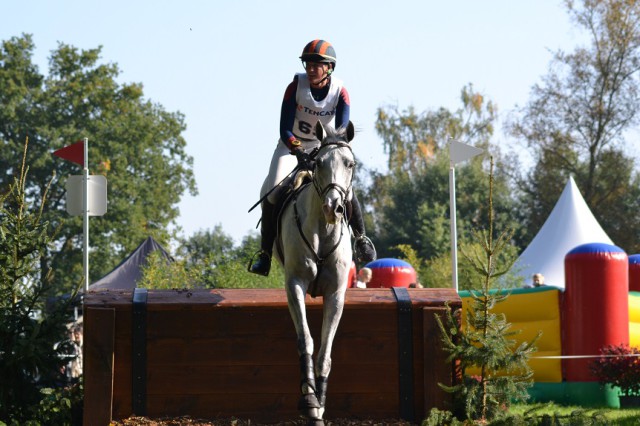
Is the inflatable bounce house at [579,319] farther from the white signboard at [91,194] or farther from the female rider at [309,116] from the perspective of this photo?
the female rider at [309,116]

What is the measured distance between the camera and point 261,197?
8.92 meters

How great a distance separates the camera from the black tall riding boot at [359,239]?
880 centimetres

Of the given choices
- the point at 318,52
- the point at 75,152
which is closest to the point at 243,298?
the point at 318,52

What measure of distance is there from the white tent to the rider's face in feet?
51.4

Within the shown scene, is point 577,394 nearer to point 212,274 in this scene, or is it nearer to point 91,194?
point 91,194

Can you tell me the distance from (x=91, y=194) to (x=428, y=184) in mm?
40981

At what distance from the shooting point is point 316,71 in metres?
8.73

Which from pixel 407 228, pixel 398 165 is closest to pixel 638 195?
pixel 407 228

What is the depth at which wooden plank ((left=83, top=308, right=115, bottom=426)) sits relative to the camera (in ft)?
28.1

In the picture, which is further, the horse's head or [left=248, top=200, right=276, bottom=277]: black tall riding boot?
[left=248, top=200, right=276, bottom=277]: black tall riding boot

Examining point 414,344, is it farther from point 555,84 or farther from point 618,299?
point 555,84

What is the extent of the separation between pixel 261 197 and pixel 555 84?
1266 inches

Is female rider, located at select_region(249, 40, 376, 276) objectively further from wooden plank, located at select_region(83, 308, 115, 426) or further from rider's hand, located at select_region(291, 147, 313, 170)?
Result: wooden plank, located at select_region(83, 308, 115, 426)

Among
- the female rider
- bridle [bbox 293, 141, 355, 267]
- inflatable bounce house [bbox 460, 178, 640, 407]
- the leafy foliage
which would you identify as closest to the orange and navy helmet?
the female rider
